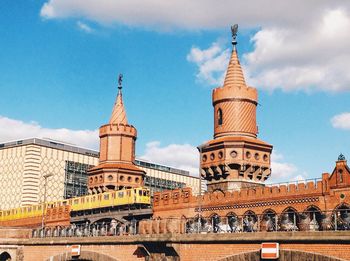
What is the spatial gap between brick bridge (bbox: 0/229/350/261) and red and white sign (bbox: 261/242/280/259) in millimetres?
202

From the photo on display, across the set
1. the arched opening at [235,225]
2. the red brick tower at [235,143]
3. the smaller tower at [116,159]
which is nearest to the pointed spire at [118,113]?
the smaller tower at [116,159]

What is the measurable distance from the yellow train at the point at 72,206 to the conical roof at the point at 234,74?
1418cm

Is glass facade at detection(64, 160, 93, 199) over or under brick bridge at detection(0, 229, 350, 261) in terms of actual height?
over

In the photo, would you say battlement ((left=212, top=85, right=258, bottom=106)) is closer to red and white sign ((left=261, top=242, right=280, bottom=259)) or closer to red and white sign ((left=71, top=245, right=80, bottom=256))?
red and white sign ((left=71, top=245, right=80, bottom=256))

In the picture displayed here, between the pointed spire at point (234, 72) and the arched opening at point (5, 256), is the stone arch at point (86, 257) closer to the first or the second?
the arched opening at point (5, 256)

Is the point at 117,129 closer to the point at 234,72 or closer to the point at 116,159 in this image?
the point at 116,159

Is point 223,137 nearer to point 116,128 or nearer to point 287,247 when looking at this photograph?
point 116,128

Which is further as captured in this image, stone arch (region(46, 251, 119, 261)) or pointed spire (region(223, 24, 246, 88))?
pointed spire (region(223, 24, 246, 88))

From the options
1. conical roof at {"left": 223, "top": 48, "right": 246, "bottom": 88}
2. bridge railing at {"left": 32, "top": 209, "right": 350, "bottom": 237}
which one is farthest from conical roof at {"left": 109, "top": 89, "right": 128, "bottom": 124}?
bridge railing at {"left": 32, "top": 209, "right": 350, "bottom": 237}

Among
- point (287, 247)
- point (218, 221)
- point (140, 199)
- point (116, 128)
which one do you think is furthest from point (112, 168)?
point (287, 247)

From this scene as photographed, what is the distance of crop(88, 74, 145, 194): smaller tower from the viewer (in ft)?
229

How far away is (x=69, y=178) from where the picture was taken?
101 m

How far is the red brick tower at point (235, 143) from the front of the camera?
5319 cm

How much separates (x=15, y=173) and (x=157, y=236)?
238 feet
